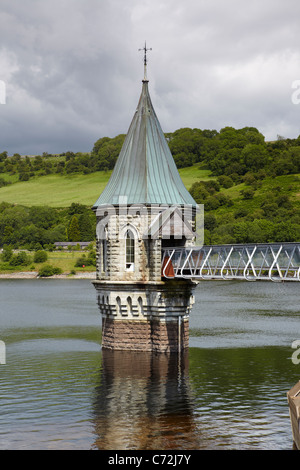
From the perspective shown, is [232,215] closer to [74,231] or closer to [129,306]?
[74,231]

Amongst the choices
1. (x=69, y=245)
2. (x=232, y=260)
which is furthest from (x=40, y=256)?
(x=232, y=260)

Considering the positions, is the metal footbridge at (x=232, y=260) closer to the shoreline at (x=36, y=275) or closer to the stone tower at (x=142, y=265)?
the stone tower at (x=142, y=265)

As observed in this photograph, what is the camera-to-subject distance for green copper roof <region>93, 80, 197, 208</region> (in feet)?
156

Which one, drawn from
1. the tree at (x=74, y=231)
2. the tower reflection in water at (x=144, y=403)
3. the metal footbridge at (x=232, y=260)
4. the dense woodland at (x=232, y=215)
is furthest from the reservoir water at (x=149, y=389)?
the tree at (x=74, y=231)

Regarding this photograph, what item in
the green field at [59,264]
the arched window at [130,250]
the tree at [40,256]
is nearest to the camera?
the arched window at [130,250]

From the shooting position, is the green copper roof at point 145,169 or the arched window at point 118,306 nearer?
the arched window at point 118,306

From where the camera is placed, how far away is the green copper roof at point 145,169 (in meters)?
47.4

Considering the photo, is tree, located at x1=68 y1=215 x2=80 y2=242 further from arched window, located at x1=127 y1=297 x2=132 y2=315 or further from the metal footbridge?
arched window, located at x1=127 y1=297 x2=132 y2=315

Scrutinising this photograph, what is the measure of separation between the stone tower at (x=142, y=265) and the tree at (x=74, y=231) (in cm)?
13047

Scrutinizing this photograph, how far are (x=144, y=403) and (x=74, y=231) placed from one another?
14545cm

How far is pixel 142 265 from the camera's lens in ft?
153

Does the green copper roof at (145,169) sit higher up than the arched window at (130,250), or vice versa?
the green copper roof at (145,169)

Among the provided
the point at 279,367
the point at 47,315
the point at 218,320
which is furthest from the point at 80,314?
the point at 279,367
